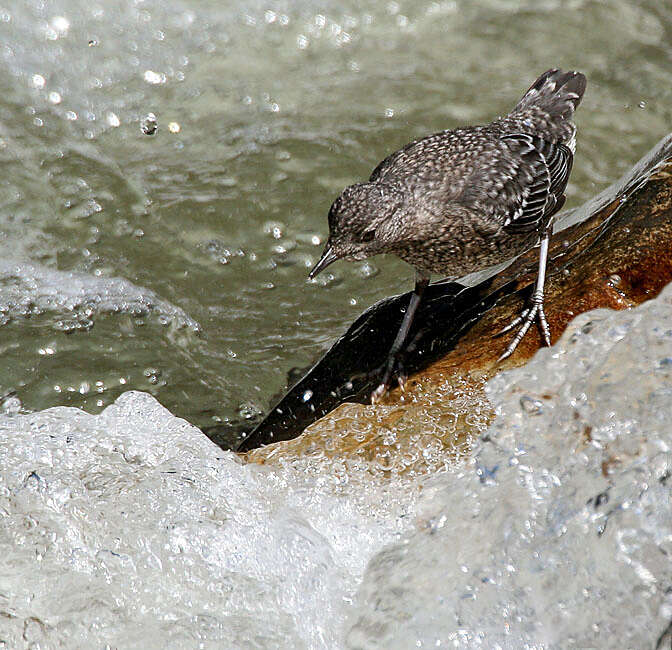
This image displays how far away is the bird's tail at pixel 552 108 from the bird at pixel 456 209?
157 mm

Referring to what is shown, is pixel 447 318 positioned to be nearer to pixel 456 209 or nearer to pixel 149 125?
pixel 456 209

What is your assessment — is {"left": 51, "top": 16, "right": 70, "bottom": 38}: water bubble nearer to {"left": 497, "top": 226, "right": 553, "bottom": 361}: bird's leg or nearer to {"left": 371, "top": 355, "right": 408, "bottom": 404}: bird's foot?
{"left": 371, "top": 355, "right": 408, "bottom": 404}: bird's foot

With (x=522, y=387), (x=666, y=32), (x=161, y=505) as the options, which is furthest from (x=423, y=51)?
(x=161, y=505)

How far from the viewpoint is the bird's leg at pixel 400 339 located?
4165mm

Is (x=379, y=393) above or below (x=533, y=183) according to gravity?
below

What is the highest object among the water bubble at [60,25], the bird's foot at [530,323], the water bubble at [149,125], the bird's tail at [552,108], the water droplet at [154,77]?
the bird's tail at [552,108]

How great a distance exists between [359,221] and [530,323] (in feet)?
2.85

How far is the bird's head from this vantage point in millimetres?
3953

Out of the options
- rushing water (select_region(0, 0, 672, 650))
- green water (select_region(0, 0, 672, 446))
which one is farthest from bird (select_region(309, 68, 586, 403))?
green water (select_region(0, 0, 672, 446))

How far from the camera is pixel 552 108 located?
5.09 metres

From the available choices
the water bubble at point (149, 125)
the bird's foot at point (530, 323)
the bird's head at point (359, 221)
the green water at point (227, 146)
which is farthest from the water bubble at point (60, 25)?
the bird's foot at point (530, 323)

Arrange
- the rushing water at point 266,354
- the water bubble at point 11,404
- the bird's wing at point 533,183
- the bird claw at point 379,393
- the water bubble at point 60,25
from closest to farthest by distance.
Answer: the rushing water at point 266,354
the bird claw at point 379,393
the bird's wing at point 533,183
the water bubble at point 11,404
the water bubble at point 60,25

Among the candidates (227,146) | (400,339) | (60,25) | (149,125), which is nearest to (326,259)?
(400,339)

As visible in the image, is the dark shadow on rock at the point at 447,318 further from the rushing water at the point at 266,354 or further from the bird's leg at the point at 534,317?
the rushing water at the point at 266,354
